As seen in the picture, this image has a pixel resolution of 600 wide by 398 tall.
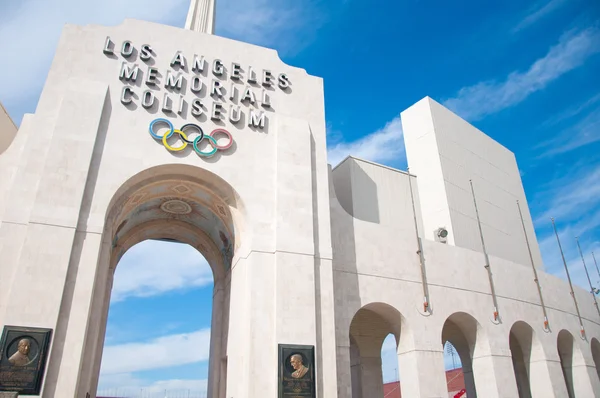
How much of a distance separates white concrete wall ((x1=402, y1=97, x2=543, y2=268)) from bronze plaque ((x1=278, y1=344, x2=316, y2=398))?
14.1 m

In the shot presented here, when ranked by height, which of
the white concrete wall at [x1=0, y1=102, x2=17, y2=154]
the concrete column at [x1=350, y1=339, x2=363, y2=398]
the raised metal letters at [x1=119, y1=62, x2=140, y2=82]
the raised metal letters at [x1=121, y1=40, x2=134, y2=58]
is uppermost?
the white concrete wall at [x1=0, y1=102, x2=17, y2=154]

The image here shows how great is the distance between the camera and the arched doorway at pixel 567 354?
91.2 feet

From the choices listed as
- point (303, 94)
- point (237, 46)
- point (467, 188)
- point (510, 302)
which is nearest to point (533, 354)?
point (510, 302)

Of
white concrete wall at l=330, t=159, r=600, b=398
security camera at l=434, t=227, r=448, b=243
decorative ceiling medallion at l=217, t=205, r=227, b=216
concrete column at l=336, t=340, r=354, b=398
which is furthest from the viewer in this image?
security camera at l=434, t=227, r=448, b=243

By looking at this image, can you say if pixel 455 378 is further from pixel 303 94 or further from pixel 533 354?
pixel 303 94

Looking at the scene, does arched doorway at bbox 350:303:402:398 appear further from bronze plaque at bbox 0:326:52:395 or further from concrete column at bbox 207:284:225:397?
bronze plaque at bbox 0:326:52:395

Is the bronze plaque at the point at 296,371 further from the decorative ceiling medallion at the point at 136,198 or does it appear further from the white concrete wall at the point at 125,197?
the decorative ceiling medallion at the point at 136,198

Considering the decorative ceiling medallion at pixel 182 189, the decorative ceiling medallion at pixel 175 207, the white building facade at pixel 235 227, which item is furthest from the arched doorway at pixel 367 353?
the decorative ceiling medallion at pixel 182 189

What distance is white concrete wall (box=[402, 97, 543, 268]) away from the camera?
27.7 meters

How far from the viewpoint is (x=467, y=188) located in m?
29.8

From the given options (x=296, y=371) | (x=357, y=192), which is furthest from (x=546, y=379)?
(x=296, y=371)

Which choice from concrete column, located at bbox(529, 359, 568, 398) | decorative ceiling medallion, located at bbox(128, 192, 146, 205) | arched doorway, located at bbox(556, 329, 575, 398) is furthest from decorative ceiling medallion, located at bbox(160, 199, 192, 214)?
arched doorway, located at bbox(556, 329, 575, 398)

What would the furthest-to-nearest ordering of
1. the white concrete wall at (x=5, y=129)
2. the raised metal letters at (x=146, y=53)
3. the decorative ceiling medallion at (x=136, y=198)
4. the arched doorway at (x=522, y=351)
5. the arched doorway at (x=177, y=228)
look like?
the arched doorway at (x=522, y=351), the white concrete wall at (x=5, y=129), the raised metal letters at (x=146, y=53), the decorative ceiling medallion at (x=136, y=198), the arched doorway at (x=177, y=228)

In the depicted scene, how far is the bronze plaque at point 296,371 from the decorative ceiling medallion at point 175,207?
8.25 m
